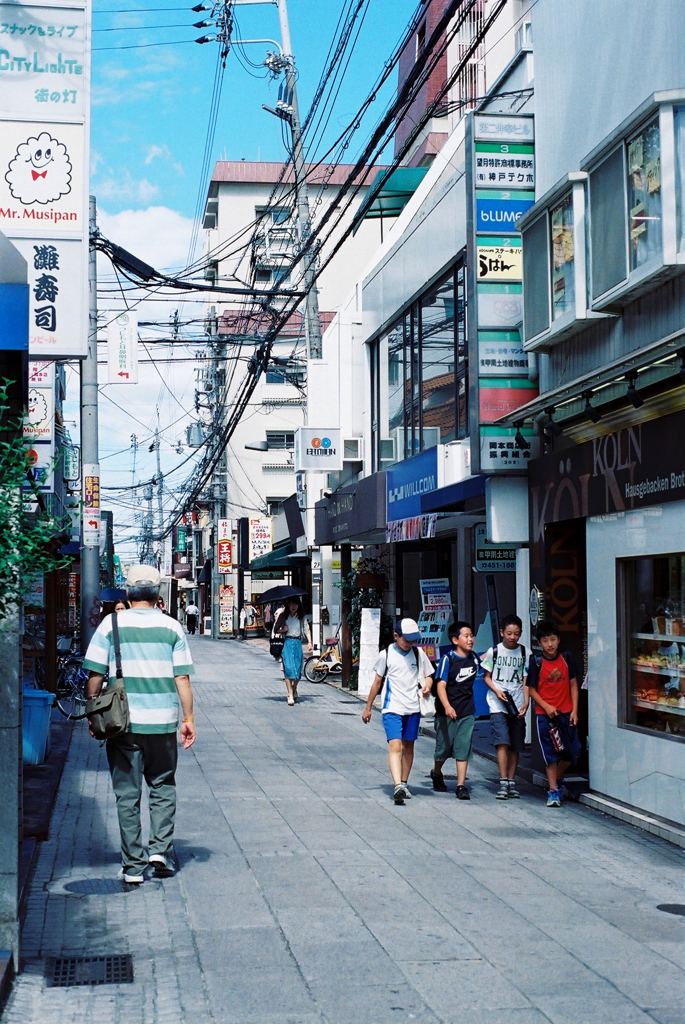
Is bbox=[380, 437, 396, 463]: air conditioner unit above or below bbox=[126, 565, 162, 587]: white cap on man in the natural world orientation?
above

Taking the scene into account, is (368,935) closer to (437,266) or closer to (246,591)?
(437,266)

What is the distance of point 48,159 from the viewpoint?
31.7ft

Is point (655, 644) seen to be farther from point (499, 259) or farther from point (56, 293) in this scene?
point (56, 293)

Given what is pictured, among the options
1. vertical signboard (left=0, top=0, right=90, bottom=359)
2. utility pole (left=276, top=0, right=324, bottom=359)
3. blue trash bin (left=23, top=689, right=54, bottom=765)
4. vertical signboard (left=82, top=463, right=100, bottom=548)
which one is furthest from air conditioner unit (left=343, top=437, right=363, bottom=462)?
vertical signboard (left=0, top=0, right=90, bottom=359)

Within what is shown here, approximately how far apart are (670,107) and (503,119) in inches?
162

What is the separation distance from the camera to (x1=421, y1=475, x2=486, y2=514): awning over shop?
47.7 ft

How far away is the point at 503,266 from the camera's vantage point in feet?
44.4

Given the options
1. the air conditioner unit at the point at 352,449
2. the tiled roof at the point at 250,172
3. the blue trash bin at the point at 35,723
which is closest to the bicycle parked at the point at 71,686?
the blue trash bin at the point at 35,723

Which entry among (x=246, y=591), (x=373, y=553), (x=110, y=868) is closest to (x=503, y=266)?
(x=110, y=868)

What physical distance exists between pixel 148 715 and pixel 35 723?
225 inches

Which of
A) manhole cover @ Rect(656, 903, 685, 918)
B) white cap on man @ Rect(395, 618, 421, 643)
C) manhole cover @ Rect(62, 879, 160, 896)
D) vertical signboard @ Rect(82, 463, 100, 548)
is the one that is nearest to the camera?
manhole cover @ Rect(656, 903, 685, 918)

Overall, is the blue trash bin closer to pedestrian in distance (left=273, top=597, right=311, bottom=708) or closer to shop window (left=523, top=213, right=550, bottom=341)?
shop window (left=523, top=213, right=550, bottom=341)

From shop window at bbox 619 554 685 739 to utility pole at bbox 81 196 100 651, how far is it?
11184 millimetres

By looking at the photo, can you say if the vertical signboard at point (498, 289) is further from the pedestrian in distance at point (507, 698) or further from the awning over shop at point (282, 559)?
the awning over shop at point (282, 559)
